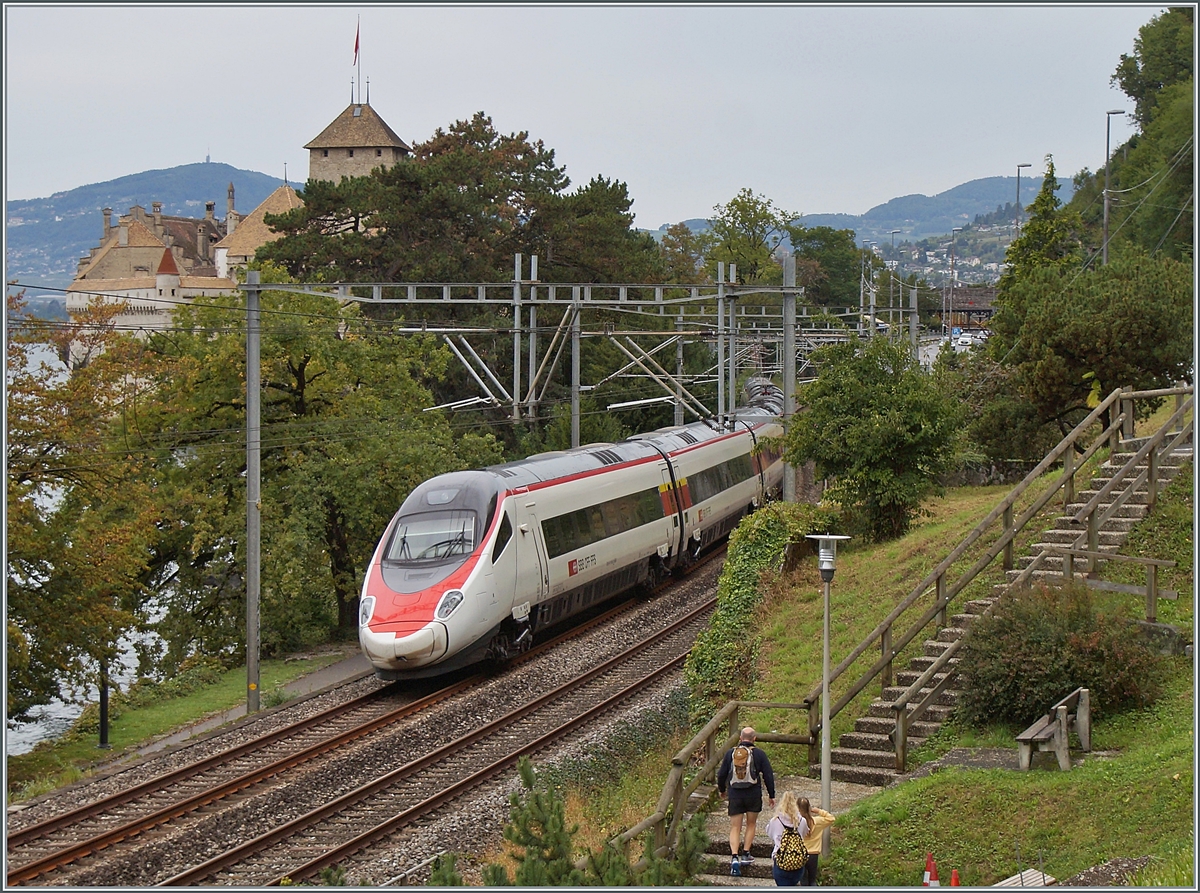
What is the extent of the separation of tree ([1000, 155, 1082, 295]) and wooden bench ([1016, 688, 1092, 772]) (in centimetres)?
3185

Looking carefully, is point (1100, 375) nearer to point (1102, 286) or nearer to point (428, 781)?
point (1102, 286)

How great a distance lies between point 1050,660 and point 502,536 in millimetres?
9792

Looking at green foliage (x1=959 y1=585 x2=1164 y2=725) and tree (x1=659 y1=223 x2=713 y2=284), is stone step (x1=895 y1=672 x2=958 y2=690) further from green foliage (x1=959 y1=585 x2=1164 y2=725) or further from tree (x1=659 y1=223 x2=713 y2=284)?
tree (x1=659 y1=223 x2=713 y2=284)

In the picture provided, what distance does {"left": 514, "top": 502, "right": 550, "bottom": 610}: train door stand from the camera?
828 inches

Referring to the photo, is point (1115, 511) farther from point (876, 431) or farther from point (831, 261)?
point (831, 261)

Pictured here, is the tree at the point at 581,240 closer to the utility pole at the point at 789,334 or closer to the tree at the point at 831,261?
the utility pole at the point at 789,334

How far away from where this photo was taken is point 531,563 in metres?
21.5

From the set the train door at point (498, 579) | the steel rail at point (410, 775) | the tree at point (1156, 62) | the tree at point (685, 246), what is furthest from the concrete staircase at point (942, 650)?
the tree at point (685, 246)

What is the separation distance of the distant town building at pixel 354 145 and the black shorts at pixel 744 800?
85.3 meters

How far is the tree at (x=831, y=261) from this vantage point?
4690 inches

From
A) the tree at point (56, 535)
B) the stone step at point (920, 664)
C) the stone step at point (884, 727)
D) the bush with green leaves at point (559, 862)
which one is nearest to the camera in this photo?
the bush with green leaves at point (559, 862)

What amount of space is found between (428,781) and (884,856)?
6.67m

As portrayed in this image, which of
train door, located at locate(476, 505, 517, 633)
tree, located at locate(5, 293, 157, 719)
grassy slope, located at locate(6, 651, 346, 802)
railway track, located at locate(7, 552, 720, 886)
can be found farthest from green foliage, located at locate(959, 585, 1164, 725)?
tree, located at locate(5, 293, 157, 719)

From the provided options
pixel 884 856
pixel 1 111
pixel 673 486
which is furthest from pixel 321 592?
pixel 884 856
